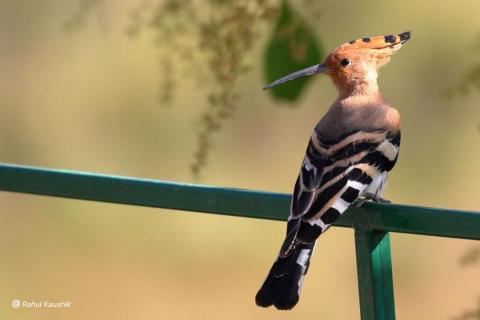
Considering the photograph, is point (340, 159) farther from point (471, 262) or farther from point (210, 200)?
point (471, 262)

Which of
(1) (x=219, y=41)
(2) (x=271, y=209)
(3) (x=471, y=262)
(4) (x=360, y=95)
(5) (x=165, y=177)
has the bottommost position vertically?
(3) (x=471, y=262)

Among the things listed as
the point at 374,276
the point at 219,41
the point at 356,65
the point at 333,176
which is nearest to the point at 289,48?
the point at 219,41

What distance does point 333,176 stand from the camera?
1786 mm

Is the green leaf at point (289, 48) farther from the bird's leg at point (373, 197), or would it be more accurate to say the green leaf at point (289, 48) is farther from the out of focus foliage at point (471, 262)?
the bird's leg at point (373, 197)

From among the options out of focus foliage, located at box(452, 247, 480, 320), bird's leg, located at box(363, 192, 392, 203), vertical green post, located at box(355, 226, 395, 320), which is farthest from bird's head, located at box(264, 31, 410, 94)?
out of focus foliage, located at box(452, 247, 480, 320)

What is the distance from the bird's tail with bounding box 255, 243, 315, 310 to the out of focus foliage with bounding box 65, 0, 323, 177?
A: 0.21 m

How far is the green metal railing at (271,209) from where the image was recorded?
53.9 inches

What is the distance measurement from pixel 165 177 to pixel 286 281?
2.29 m

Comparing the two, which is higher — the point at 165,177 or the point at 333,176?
the point at 165,177

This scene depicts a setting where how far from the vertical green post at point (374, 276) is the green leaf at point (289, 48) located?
0.22 m

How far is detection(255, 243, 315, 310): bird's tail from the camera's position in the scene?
154cm

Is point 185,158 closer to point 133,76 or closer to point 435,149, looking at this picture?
point 133,76

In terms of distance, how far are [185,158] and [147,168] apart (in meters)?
0.15

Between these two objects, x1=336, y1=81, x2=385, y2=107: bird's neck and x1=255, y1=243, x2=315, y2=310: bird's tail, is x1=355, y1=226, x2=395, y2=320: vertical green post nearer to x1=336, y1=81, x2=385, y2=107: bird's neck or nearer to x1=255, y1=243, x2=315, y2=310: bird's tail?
x1=255, y1=243, x2=315, y2=310: bird's tail
